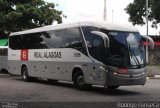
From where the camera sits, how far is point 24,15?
42.8 meters

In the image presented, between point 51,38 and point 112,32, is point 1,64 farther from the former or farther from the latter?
point 112,32

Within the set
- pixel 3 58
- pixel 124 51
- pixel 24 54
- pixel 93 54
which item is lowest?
pixel 3 58

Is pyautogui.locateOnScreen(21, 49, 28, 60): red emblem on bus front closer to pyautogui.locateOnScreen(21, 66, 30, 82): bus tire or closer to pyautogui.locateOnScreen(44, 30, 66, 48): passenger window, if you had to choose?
pyautogui.locateOnScreen(21, 66, 30, 82): bus tire

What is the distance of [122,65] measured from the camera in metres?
19.4

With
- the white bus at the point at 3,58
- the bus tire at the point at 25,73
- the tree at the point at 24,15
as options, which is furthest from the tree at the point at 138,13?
the bus tire at the point at 25,73

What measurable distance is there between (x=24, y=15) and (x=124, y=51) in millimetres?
24268

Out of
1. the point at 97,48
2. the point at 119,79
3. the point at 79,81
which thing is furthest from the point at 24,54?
the point at 119,79

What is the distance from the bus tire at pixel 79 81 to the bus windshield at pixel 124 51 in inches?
84.8

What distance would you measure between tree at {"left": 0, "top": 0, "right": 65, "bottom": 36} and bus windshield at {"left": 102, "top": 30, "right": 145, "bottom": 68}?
2214cm

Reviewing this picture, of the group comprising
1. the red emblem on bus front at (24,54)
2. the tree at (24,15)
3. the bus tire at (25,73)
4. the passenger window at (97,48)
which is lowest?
the bus tire at (25,73)

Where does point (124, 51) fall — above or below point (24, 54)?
above

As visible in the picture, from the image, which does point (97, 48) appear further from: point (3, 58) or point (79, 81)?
point (3, 58)

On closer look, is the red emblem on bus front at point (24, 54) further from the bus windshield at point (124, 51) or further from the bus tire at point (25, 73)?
the bus windshield at point (124, 51)

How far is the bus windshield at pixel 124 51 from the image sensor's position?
1952 centimetres
